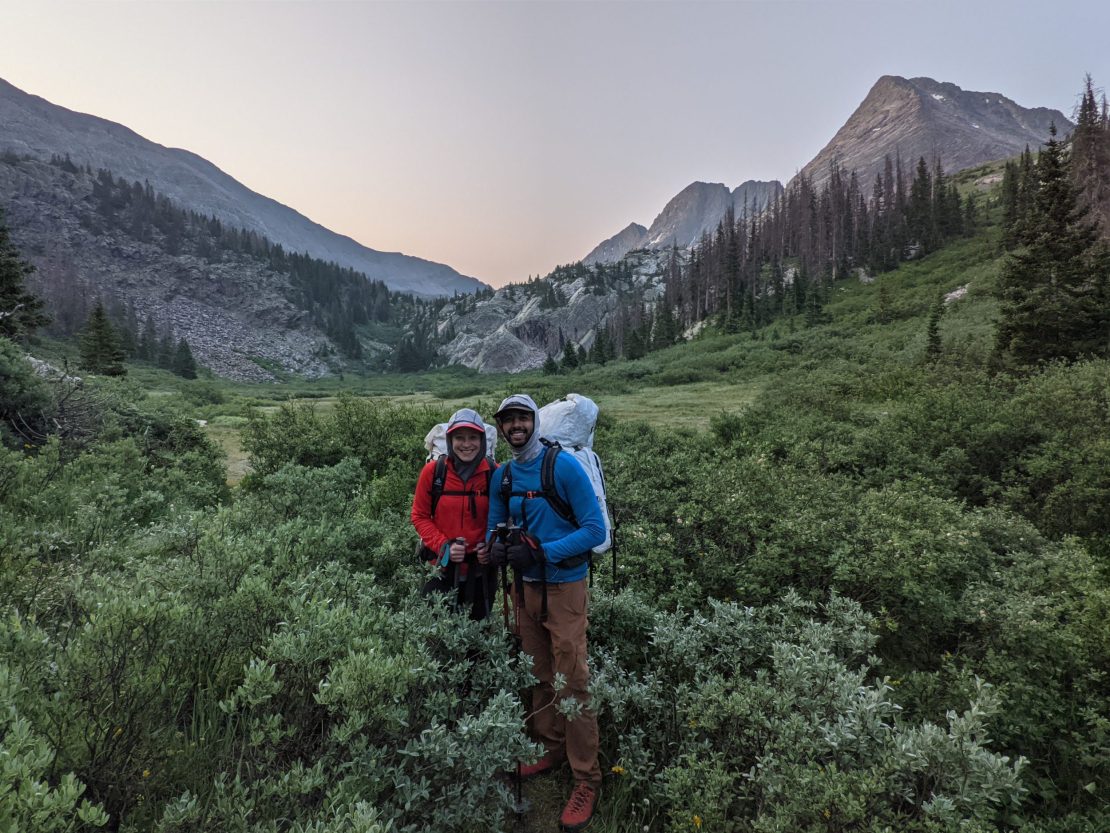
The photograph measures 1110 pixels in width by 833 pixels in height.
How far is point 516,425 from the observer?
364cm

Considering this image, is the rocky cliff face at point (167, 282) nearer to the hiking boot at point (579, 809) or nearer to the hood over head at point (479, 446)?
the hood over head at point (479, 446)

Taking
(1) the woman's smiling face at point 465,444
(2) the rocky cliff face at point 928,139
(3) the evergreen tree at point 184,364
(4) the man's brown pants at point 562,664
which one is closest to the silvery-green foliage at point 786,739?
(4) the man's brown pants at point 562,664

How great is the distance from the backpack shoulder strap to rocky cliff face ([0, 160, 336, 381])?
118 metres

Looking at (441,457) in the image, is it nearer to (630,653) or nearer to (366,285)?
(630,653)

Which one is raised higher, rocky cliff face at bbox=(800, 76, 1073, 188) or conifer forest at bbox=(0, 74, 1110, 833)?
rocky cliff face at bbox=(800, 76, 1073, 188)

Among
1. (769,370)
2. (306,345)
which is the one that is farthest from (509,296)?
(769,370)

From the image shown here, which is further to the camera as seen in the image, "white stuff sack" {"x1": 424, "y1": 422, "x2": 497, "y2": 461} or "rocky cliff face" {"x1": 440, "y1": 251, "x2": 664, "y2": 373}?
"rocky cliff face" {"x1": 440, "y1": 251, "x2": 664, "y2": 373}

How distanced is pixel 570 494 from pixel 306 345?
154713 mm

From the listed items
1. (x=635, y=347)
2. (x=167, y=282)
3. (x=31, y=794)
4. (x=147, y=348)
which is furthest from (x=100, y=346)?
(x=167, y=282)

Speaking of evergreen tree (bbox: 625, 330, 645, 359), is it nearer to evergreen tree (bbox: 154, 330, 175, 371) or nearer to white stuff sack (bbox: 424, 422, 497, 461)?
white stuff sack (bbox: 424, 422, 497, 461)

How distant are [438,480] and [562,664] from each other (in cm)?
176

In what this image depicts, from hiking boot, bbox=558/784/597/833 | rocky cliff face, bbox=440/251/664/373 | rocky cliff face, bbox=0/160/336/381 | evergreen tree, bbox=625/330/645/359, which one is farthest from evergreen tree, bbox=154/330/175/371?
hiking boot, bbox=558/784/597/833

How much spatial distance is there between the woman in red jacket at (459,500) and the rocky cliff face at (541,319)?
4734 inches

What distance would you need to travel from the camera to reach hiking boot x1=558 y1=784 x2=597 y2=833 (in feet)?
10.8
